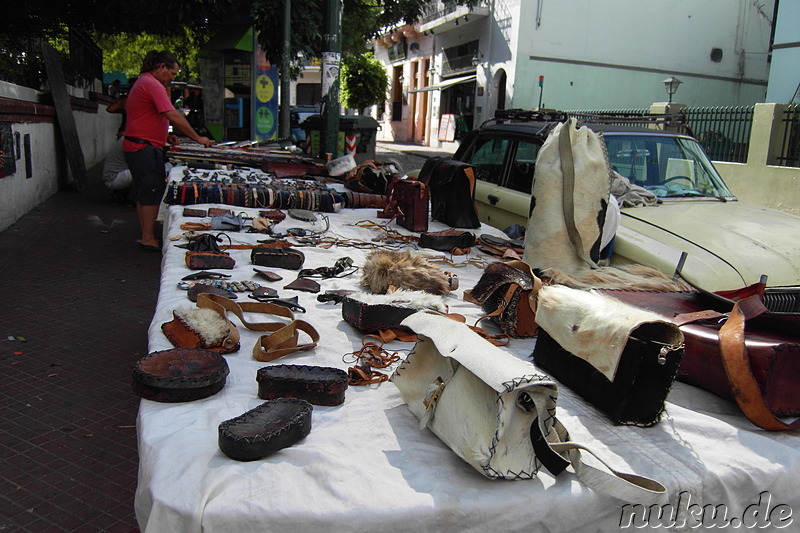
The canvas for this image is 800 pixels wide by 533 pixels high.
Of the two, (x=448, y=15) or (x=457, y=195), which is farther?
(x=448, y=15)

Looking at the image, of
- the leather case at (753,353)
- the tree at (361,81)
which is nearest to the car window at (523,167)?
the leather case at (753,353)

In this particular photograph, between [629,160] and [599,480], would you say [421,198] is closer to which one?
[629,160]

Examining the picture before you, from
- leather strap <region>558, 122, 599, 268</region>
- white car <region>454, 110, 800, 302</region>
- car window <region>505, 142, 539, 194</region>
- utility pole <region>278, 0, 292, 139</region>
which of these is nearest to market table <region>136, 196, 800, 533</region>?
leather strap <region>558, 122, 599, 268</region>

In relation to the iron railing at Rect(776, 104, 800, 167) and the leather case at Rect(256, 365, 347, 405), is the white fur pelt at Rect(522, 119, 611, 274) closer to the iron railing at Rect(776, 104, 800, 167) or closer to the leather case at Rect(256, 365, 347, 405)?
the leather case at Rect(256, 365, 347, 405)

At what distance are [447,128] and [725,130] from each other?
18.7 metres

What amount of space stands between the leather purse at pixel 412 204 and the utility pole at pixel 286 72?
762 cm

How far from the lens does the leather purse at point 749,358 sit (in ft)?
6.55

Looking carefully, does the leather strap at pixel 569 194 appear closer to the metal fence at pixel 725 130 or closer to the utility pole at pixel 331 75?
the utility pole at pixel 331 75

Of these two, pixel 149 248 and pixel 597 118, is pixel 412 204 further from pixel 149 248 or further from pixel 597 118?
pixel 149 248

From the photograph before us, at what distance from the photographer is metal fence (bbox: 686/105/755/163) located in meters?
11.9

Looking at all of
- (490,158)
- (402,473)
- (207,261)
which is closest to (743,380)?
(402,473)

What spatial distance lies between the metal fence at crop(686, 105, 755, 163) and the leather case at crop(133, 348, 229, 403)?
11755 mm

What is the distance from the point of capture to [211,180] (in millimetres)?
5969

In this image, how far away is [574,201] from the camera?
362cm
